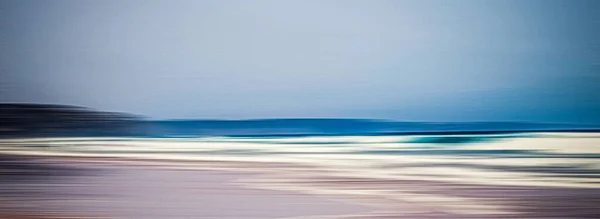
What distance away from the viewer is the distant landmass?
1405 mm

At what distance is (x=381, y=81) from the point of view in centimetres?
142

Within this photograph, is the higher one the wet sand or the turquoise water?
the turquoise water

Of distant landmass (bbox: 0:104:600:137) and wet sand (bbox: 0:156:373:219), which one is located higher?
distant landmass (bbox: 0:104:600:137)

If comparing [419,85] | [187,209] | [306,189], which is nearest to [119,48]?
[187,209]

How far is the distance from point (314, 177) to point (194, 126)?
26 cm

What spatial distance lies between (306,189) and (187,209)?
225 millimetres

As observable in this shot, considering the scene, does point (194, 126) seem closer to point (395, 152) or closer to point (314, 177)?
point (314, 177)

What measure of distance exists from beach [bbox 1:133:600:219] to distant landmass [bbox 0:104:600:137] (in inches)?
0.6

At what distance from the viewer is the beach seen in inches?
51.9

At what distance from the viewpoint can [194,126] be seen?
142cm

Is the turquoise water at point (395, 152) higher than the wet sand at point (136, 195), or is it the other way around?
the turquoise water at point (395, 152)

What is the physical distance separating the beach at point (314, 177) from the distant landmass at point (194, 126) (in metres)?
0.02

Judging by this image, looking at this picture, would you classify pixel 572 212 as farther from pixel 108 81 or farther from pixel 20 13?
pixel 20 13

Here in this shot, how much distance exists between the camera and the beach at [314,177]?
1317mm
